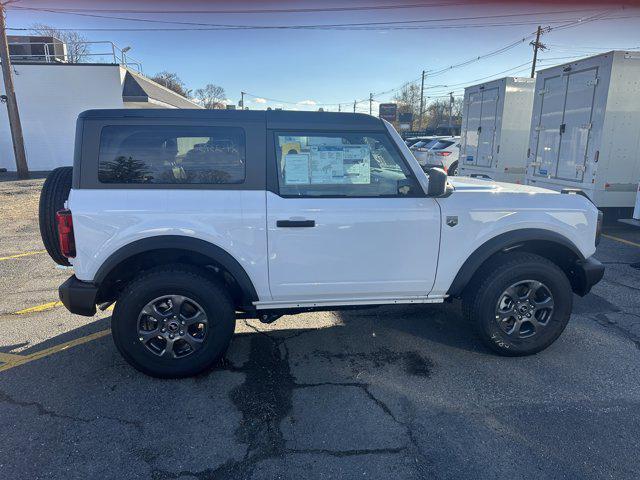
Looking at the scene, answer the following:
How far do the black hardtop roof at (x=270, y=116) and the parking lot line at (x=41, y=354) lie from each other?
1945 millimetres

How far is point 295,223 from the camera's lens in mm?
3090

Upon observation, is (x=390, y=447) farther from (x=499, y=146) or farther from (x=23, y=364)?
(x=499, y=146)

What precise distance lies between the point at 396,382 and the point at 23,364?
289 centimetres

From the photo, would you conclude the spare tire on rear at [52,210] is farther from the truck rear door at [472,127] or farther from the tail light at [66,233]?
the truck rear door at [472,127]

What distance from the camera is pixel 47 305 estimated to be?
4656 millimetres

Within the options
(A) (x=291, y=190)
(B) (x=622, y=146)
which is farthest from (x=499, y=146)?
(A) (x=291, y=190)

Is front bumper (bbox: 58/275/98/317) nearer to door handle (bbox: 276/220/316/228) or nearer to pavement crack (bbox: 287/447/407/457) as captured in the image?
door handle (bbox: 276/220/316/228)

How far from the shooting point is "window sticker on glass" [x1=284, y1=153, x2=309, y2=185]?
3.17 meters

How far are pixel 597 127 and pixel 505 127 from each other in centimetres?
324

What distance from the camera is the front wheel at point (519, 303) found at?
3.40 metres

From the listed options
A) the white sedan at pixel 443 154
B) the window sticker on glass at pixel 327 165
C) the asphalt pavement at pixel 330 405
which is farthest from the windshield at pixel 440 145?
the window sticker on glass at pixel 327 165

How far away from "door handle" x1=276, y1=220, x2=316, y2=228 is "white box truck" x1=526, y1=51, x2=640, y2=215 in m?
6.69

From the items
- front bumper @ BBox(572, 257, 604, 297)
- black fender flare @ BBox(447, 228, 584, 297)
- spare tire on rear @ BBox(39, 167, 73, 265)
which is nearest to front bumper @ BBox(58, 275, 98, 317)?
Result: spare tire on rear @ BBox(39, 167, 73, 265)

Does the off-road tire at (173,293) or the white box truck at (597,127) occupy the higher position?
the white box truck at (597,127)
